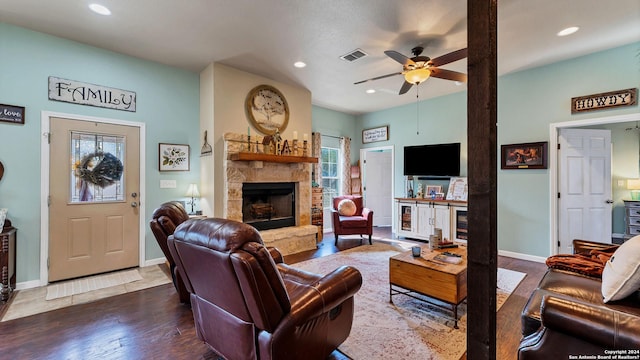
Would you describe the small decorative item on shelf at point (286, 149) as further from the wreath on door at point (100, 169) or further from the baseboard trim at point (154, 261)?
the baseboard trim at point (154, 261)

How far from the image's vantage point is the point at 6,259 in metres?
2.73

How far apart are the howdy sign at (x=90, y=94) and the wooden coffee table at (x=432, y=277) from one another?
13.3 feet

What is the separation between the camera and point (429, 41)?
333cm

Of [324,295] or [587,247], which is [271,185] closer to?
[324,295]

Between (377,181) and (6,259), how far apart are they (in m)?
6.33

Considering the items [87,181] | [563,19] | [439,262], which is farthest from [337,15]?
[87,181]

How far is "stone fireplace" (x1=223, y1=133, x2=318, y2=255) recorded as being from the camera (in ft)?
13.3

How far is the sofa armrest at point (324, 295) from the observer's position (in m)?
1.48

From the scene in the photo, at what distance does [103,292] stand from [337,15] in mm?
3971

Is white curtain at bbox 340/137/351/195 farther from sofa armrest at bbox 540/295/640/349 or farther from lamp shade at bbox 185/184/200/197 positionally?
sofa armrest at bbox 540/295/640/349

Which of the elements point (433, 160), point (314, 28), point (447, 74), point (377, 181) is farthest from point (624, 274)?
point (377, 181)

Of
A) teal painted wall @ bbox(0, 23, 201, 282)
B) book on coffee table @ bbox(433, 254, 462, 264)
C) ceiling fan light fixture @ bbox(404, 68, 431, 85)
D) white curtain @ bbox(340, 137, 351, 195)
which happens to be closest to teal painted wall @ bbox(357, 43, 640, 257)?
ceiling fan light fixture @ bbox(404, 68, 431, 85)

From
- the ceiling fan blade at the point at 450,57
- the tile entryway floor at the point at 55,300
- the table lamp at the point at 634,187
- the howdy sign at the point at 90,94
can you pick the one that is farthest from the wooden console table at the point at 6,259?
the table lamp at the point at 634,187

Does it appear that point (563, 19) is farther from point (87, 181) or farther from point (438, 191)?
point (87, 181)
